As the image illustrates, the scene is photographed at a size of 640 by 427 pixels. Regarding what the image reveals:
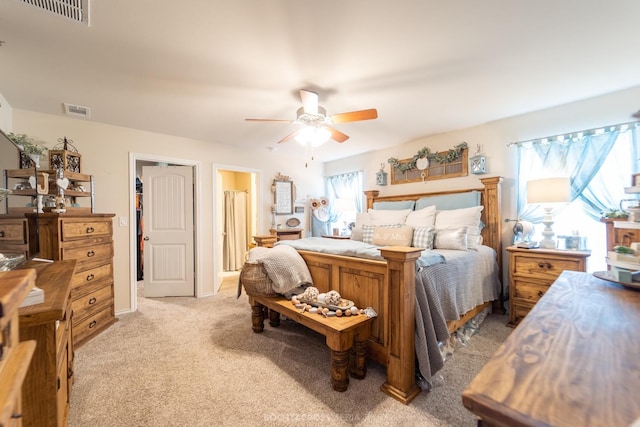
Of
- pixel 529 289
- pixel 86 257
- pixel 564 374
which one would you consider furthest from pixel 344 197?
pixel 564 374

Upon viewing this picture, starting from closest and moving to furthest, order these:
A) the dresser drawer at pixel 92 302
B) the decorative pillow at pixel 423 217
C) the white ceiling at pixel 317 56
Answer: the white ceiling at pixel 317 56 → the dresser drawer at pixel 92 302 → the decorative pillow at pixel 423 217

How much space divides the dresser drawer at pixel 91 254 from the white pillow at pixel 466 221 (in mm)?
3487

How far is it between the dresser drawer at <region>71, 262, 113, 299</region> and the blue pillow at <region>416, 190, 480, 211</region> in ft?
12.4

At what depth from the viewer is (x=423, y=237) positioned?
272cm

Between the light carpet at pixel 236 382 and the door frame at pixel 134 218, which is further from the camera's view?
the door frame at pixel 134 218

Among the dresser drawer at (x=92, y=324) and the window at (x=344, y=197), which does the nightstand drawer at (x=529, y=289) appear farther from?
the dresser drawer at (x=92, y=324)

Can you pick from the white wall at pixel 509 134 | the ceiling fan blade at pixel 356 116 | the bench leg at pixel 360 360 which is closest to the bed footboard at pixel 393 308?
the bench leg at pixel 360 360

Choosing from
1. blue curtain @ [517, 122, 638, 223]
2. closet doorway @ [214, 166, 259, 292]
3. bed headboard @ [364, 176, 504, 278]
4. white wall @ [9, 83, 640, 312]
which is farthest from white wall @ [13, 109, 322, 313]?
blue curtain @ [517, 122, 638, 223]

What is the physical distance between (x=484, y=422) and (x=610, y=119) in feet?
11.1

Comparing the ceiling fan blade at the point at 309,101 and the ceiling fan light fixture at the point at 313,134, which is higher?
the ceiling fan blade at the point at 309,101

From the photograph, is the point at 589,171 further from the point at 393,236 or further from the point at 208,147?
the point at 208,147

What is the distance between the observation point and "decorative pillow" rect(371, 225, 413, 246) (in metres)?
2.78

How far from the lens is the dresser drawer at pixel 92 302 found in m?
2.29

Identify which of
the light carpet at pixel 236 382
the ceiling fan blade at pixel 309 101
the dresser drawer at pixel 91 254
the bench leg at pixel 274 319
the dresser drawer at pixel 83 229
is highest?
the ceiling fan blade at pixel 309 101
